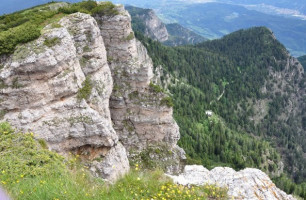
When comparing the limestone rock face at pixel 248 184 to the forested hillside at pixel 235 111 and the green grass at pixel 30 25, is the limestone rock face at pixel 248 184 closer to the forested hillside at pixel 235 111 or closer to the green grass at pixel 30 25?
the green grass at pixel 30 25

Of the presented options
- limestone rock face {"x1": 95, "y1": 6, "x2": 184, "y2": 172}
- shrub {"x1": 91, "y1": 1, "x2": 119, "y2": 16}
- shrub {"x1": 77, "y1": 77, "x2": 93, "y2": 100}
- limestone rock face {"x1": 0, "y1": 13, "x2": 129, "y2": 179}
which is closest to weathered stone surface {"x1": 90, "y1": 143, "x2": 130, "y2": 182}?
limestone rock face {"x1": 0, "y1": 13, "x2": 129, "y2": 179}

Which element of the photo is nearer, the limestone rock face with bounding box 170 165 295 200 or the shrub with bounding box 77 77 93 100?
the limestone rock face with bounding box 170 165 295 200

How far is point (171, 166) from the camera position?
4059cm

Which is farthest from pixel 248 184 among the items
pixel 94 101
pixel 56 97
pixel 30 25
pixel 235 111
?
pixel 235 111

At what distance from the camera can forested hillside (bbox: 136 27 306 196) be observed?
296ft

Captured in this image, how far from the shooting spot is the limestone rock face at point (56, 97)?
24094 millimetres

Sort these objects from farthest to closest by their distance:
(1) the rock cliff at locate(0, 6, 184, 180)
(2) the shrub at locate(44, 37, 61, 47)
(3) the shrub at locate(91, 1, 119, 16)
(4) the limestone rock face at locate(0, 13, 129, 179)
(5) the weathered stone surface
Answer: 1. (3) the shrub at locate(91, 1, 119, 16)
2. (5) the weathered stone surface
3. (2) the shrub at locate(44, 37, 61, 47)
4. (1) the rock cliff at locate(0, 6, 184, 180)
5. (4) the limestone rock face at locate(0, 13, 129, 179)

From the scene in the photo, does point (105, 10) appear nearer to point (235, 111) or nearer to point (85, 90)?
point (85, 90)

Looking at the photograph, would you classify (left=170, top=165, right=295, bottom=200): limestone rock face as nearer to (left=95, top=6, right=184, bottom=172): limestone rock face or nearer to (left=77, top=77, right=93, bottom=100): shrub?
(left=77, top=77, right=93, bottom=100): shrub

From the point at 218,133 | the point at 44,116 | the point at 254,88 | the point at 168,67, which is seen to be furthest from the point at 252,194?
the point at 254,88

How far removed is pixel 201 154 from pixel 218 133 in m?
22.2

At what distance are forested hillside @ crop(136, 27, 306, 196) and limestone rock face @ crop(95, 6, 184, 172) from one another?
3233 cm

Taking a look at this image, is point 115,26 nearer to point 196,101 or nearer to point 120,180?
point 120,180

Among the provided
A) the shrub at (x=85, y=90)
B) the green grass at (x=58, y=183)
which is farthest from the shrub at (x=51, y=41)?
the green grass at (x=58, y=183)
